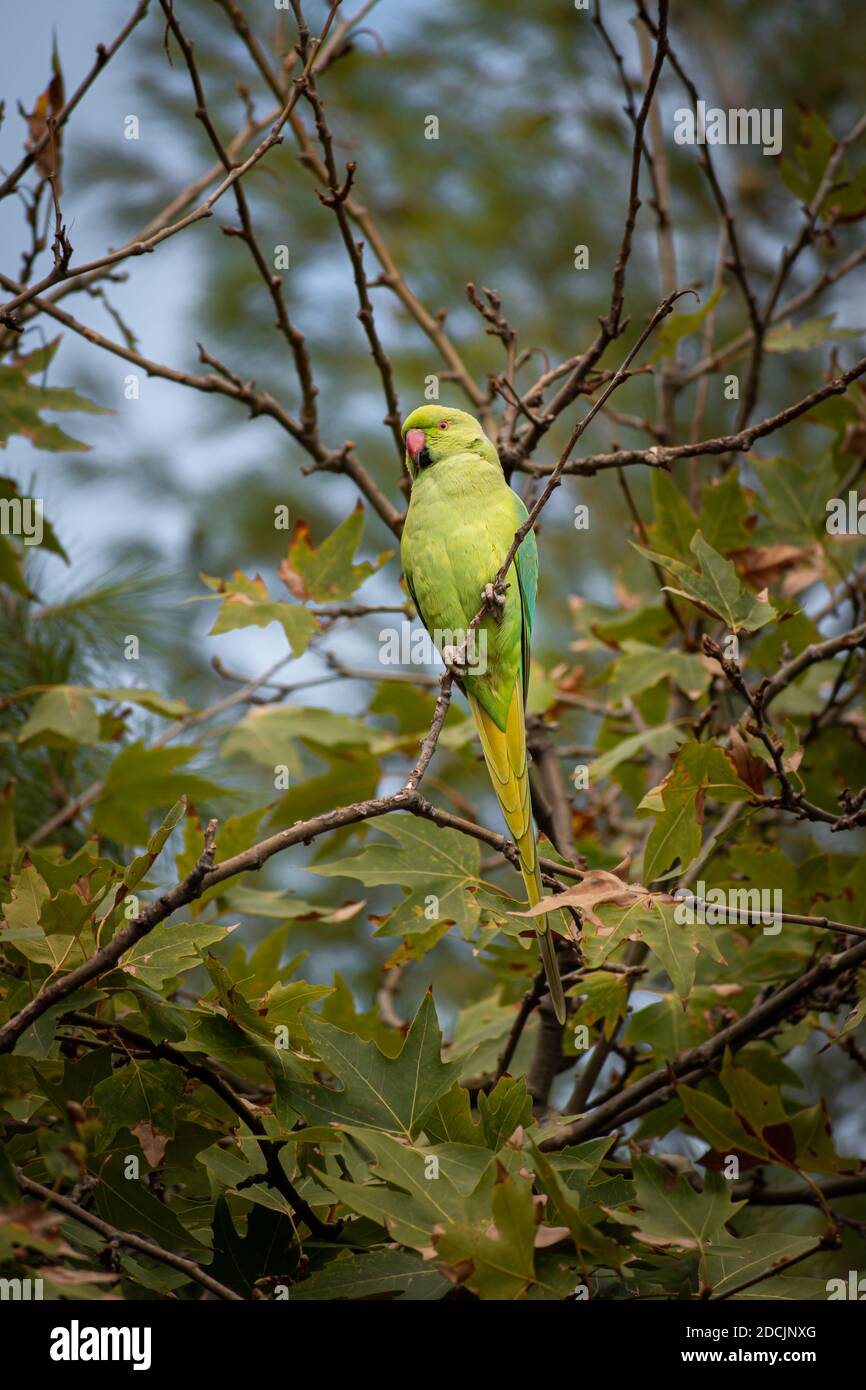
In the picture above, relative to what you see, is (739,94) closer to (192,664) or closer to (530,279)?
(530,279)

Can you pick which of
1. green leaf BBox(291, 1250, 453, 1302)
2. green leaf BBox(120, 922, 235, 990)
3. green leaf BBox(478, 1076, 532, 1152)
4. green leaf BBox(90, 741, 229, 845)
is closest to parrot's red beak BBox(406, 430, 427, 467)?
green leaf BBox(90, 741, 229, 845)

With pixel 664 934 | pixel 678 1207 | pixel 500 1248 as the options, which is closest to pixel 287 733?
pixel 664 934

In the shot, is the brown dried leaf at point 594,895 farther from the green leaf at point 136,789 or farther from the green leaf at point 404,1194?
the green leaf at point 136,789

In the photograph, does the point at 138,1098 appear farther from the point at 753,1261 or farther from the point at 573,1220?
the point at 753,1261

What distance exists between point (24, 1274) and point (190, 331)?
19.6 feet

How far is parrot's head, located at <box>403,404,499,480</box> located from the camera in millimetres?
2926

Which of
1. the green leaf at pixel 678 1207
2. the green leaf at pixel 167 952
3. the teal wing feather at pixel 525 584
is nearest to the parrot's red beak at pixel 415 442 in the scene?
the teal wing feather at pixel 525 584

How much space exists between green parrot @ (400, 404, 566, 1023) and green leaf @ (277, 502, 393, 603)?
14 cm

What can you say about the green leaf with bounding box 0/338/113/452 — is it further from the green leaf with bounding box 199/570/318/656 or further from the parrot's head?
the parrot's head

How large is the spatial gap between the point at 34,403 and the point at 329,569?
2.70 ft

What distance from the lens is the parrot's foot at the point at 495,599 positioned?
247 cm

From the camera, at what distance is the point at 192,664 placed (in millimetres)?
4859

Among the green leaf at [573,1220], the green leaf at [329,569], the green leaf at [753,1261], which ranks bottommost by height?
the green leaf at [753,1261]

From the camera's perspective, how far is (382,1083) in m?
1.65
